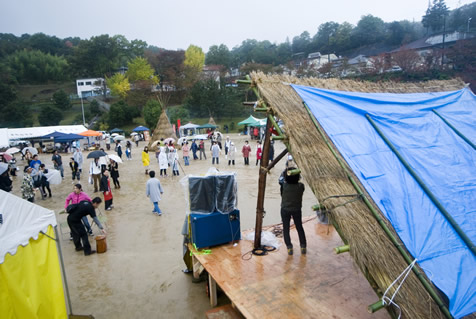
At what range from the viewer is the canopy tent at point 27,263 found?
3.21 metres

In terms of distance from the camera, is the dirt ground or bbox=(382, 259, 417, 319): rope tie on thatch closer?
bbox=(382, 259, 417, 319): rope tie on thatch

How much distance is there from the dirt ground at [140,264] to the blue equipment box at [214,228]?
898 millimetres

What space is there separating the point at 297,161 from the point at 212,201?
2.19 m

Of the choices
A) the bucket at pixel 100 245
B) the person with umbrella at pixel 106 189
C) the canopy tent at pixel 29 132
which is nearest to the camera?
the bucket at pixel 100 245

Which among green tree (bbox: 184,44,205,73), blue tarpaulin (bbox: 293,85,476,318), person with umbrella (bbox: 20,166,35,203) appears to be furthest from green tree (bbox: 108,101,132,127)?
blue tarpaulin (bbox: 293,85,476,318)

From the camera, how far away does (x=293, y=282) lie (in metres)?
4.41

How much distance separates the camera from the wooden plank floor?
378cm

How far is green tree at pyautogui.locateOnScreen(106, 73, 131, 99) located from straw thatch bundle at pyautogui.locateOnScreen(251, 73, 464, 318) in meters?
50.0

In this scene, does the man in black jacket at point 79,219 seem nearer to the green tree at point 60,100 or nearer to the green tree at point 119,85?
the green tree at point 119,85

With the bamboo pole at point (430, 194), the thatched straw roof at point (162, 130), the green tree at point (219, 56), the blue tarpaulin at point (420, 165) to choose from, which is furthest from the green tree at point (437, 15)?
the bamboo pole at point (430, 194)

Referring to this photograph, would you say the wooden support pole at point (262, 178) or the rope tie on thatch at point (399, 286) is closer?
the rope tie on thatch at point (399, 286)

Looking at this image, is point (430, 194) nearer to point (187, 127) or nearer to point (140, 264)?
point (140, 264)

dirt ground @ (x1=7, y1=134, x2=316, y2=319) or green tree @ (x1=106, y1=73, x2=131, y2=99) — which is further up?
green tree @ (x1=106, y1=73, x2=131, y2=99)

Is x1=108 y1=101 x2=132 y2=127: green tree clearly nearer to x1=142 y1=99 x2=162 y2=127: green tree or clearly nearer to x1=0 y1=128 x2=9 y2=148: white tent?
x1=142 y1=99 x2=162 y2=127: green tree
